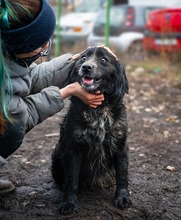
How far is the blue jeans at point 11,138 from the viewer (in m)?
2.79

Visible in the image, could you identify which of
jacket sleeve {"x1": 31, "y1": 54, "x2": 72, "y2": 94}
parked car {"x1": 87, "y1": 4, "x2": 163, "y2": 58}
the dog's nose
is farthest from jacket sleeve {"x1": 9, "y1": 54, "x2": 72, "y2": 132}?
parked car {"x1": 87, "y1": 4, "x2": 163, "y2": 58}

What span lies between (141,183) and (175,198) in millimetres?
372

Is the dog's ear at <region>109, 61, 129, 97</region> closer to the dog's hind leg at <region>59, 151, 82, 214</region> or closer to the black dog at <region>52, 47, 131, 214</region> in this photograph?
the black dog at <region>52, 47, 131, 214</region>

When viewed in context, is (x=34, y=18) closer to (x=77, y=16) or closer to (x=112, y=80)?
(x=112, y=80)

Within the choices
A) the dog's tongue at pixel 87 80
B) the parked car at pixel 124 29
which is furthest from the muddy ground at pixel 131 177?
the parked car at pixel 124 29

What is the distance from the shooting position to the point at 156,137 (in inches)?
177

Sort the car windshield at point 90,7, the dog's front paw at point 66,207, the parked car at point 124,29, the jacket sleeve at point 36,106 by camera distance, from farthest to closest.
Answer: the car windshield at point 90,7
the parked car at point 124,29
the dog's front paw at point 66,207
the jacket sleeve at point 36,106

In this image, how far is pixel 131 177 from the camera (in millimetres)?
3502

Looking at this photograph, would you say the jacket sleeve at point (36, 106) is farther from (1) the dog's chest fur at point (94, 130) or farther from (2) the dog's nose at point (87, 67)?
(2) the dog's nose at point (87, 67)

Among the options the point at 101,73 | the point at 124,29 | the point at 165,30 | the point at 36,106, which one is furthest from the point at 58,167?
the point at 124,29

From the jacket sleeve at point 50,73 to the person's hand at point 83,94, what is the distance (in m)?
0.43

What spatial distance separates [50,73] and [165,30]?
241 inches

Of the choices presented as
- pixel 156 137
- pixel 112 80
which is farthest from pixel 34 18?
pixel 156 137

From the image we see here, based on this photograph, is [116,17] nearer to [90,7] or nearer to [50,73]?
[90,7]
